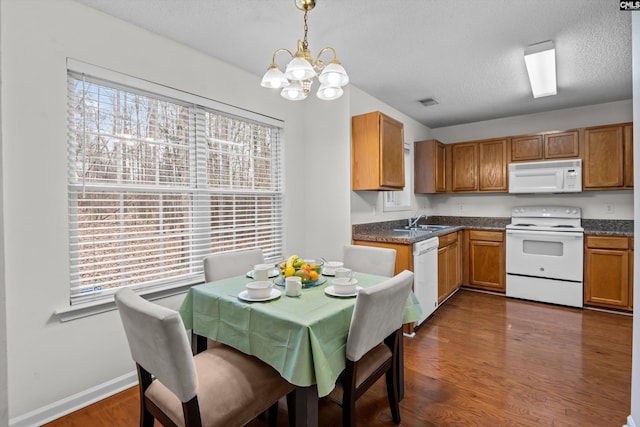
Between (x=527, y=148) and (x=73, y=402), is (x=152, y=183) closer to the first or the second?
(x=73, y=402)

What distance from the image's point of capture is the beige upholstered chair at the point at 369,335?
54.1 inches

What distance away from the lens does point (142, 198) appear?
2.26 metres

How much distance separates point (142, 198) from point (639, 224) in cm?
286

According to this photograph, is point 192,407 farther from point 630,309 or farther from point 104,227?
point 630,309

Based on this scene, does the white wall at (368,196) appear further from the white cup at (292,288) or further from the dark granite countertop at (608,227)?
the dark granite countertop at (608,227)

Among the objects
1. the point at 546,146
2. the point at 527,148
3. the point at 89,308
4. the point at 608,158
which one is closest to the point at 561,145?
the point at 546,146

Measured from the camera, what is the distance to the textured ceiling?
1.96m

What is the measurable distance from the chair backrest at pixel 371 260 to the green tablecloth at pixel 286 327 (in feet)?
2.23

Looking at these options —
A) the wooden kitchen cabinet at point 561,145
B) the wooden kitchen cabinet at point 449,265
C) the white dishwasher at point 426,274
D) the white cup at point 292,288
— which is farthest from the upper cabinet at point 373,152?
the wooden kitchen cabinet at point 561,145

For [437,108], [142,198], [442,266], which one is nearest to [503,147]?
[437,108]

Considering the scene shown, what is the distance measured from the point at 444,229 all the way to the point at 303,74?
2.81 m

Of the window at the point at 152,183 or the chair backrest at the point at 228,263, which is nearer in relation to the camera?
the window at the point at 152,183

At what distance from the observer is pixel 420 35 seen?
229cm

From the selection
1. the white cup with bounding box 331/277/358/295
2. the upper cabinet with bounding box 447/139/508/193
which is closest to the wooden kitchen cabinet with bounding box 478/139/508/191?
the upper cabinet with bounding box 447/139/508/193
